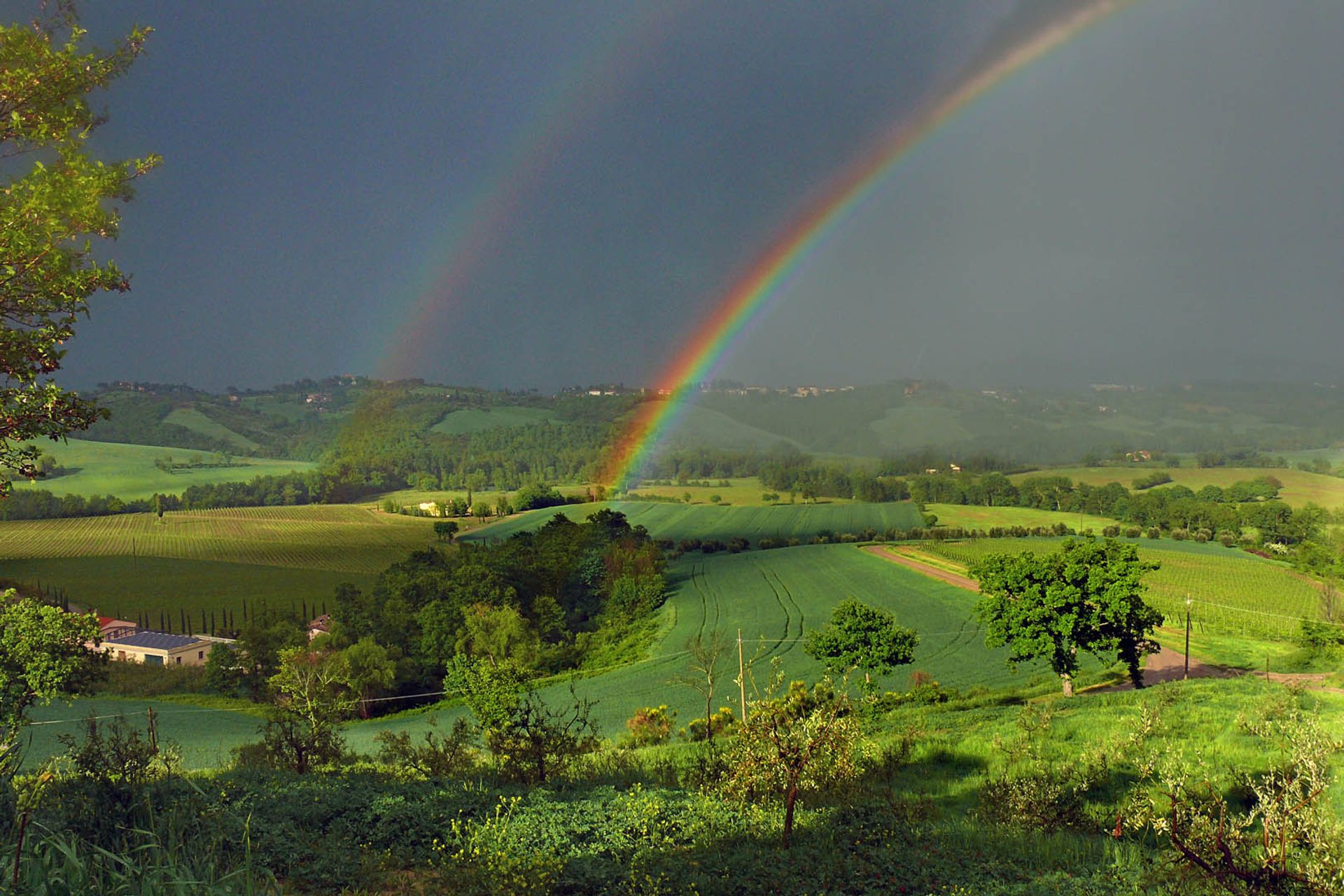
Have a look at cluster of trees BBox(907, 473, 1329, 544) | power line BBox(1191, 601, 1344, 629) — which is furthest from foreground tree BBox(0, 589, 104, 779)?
cluster of trees BBox(907, 473, 1329, 544)

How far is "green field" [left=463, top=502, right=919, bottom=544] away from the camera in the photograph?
3440 inches

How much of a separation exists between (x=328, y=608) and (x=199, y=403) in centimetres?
11308

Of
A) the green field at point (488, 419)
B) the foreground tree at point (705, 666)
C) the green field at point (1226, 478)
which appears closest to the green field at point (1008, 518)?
the green field at point (1226, 478)

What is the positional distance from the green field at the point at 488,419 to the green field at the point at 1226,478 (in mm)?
97878

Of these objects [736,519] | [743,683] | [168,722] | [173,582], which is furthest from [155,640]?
[736,519]

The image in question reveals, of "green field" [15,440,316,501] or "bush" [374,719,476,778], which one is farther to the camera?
"green field" [15,440,316,501]

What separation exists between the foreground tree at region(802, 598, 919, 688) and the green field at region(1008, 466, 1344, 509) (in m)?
86.0

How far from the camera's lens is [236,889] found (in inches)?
171

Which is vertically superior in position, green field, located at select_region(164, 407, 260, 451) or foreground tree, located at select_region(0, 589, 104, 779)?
green field, located at select_region(164, 407, 260, 451)

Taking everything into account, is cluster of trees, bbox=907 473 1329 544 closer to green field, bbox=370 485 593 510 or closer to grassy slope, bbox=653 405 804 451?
grassy slope, bbox=653 405 804 451

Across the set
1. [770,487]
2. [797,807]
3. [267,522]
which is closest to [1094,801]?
[797,807]

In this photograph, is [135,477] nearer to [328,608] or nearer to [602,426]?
[328,608]

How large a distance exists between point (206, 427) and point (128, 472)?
43.5 meters

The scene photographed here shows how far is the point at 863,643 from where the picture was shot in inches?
1180
